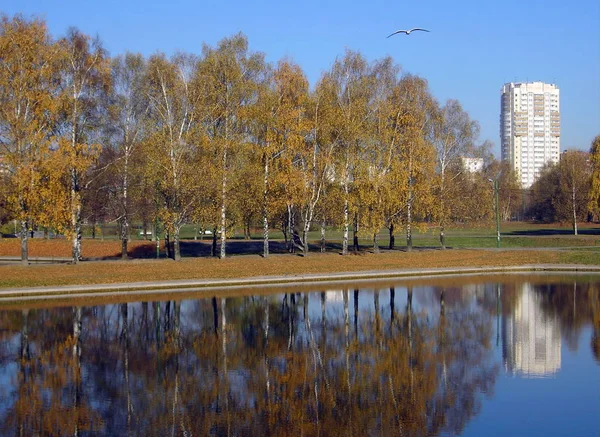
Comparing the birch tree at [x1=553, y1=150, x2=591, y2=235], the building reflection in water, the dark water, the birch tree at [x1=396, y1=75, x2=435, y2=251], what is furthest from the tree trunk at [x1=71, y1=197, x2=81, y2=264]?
the birch tree at [x1=553, y1=150, x2=591, y2=235]

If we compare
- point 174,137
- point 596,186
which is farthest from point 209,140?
point 596,186

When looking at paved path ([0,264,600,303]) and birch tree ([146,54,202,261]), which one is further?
birch tree ([146,54,202,261])

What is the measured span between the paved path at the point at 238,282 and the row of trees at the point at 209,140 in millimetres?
6062

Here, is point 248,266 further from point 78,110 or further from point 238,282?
point 78,110

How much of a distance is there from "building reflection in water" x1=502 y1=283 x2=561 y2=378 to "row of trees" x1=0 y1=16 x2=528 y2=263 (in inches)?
853

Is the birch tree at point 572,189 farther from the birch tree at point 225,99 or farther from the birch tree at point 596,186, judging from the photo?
the birch tree at point 225,99

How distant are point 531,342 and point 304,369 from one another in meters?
7.34

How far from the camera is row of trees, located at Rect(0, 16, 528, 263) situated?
39.1 m

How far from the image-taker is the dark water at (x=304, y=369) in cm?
1339

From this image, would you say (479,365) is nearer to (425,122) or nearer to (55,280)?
(55,280)

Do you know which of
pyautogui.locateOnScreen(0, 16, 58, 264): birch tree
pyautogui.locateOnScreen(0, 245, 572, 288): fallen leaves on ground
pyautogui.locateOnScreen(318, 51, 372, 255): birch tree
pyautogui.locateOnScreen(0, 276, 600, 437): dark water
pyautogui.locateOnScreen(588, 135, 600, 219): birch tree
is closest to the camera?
pyautogui.locateOnScreen(0, 276, 600, 437): dark water

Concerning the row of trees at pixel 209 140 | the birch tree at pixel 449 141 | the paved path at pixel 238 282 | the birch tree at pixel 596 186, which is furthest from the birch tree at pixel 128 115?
the birch tree at pixel 596 186

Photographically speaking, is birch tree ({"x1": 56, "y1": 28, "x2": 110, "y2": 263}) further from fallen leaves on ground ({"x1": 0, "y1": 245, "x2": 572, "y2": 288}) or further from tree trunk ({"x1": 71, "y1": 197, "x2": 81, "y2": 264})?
fallen leaves on ground ({"x1": 0, "y1": 245, "x2": 572, "y2": 288})

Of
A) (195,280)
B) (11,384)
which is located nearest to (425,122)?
(195,280)
